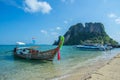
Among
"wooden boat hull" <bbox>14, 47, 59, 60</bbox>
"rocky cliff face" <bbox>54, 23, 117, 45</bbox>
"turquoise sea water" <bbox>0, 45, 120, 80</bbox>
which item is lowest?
"turquoise sea water" <bbox>0, 45, 120, 80</bbox>

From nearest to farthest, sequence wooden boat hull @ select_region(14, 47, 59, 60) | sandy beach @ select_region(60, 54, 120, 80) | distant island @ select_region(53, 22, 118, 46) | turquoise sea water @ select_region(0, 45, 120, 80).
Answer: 1. sandy beach @ select_region(60, 54, 120, 80)
2. turquoise sea water @ select_region(0, 45, 120, 80)
3. wooden boat hull @ select_region(14, 47, 59, 60)
4. distant island @ select_region(53, 22, 118, 46)

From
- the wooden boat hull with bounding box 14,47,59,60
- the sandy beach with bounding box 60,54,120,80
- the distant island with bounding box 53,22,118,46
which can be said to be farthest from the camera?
the distant island with bounding box 53,22,118,46

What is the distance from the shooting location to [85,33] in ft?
495

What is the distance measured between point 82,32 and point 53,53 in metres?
134

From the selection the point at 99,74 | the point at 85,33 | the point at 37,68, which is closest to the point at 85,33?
the point at 85,33

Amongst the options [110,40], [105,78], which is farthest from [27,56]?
[110,40]

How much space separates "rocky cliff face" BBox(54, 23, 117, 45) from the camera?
142 metres

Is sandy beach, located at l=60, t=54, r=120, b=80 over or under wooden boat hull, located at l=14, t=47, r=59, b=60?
under

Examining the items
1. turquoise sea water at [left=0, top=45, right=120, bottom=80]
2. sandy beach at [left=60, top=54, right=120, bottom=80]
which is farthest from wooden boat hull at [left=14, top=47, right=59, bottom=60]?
sandy beach at [left=60, top=54, right=120, bottom=80]

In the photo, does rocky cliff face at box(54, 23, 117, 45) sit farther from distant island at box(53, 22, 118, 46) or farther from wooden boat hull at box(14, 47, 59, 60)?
wooden boat hull at box(14, 47, 59, 60)

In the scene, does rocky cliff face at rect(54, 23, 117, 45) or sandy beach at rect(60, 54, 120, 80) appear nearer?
sandy beach at rect(60, 54, 120, 80)

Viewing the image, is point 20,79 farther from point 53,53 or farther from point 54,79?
point 53,53

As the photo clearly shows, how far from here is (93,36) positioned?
14112 centimetres

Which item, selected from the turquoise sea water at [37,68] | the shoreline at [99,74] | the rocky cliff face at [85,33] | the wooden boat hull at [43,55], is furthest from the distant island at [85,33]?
the shoreline at [99,74]
